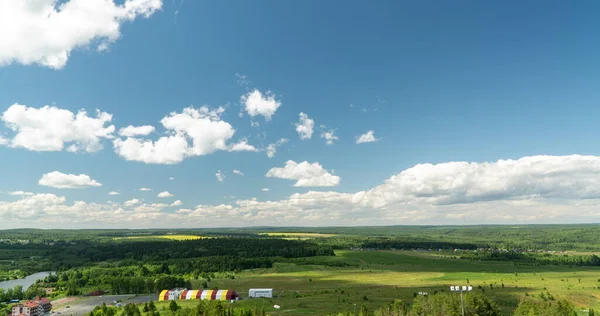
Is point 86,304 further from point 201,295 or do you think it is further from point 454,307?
point 454,307

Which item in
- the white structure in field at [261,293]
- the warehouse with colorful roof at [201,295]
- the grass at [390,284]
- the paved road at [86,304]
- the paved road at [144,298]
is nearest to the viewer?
the grass at [390,284]

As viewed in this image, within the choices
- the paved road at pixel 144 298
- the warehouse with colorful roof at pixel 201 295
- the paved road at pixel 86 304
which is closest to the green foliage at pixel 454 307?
the warehouse with colorful roof at pixel 201 295

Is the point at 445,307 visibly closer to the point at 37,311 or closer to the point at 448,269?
the point at 37,311

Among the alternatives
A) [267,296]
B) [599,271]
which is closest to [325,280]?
[267,296]

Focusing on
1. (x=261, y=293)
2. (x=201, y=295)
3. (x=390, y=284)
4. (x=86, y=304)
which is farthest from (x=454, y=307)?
(x=86, y=304)

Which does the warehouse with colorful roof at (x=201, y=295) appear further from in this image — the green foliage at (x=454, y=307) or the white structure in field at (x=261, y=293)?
the green foliage at (x=454, y=307)

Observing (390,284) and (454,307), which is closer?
(454,307)

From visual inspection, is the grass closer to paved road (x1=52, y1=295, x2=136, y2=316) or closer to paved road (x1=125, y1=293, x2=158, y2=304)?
paved road (x1=125, y1=293, x2=158, y2=304)
